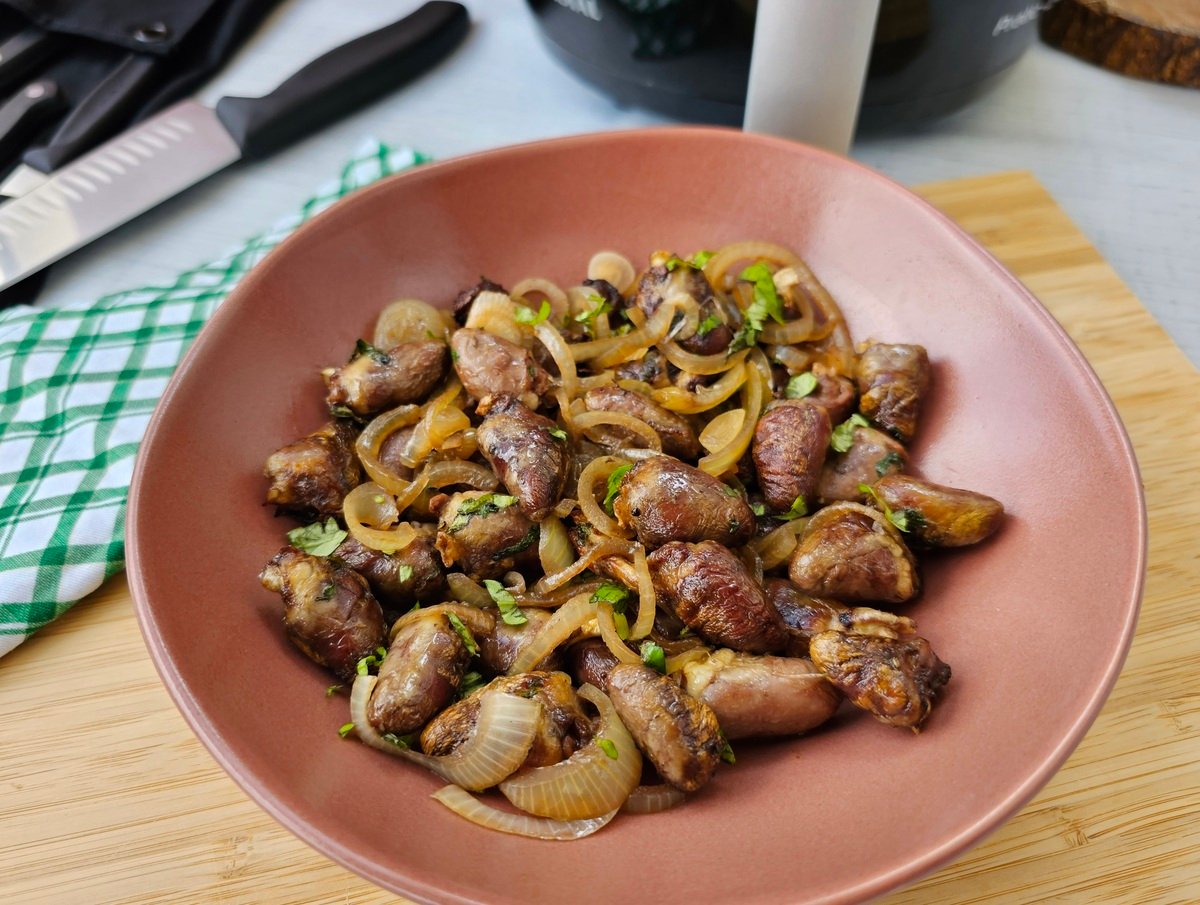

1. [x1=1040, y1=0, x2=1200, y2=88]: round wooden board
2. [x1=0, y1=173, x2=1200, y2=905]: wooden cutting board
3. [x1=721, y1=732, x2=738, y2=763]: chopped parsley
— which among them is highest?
[x1=1040, y1=0, x2=1200, y2=88]: round wooden board

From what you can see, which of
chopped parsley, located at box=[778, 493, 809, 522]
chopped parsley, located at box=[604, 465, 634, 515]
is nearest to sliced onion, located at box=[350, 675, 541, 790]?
chopped parsley, located at box=[604, 465, 634, 515]

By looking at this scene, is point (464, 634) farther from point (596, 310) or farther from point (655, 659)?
point (596, 310)

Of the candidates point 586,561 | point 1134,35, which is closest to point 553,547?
point 586,561

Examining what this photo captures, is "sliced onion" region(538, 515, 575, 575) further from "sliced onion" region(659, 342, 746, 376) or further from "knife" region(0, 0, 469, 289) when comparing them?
"knife" region(0, 0, 469, 289)

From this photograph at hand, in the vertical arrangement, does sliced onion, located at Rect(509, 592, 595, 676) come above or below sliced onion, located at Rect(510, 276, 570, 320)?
below

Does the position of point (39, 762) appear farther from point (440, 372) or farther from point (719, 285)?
point (719, 285)

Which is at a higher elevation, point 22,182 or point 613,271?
point 613,271

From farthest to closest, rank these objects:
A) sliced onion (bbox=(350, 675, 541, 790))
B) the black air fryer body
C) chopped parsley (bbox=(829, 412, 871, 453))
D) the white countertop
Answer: the white countertop → the black air fryer body → chopped parsley (bbox=(829, 412, 871, 453)) → sliced onion (bbox=(350, 675, 541, 790))
